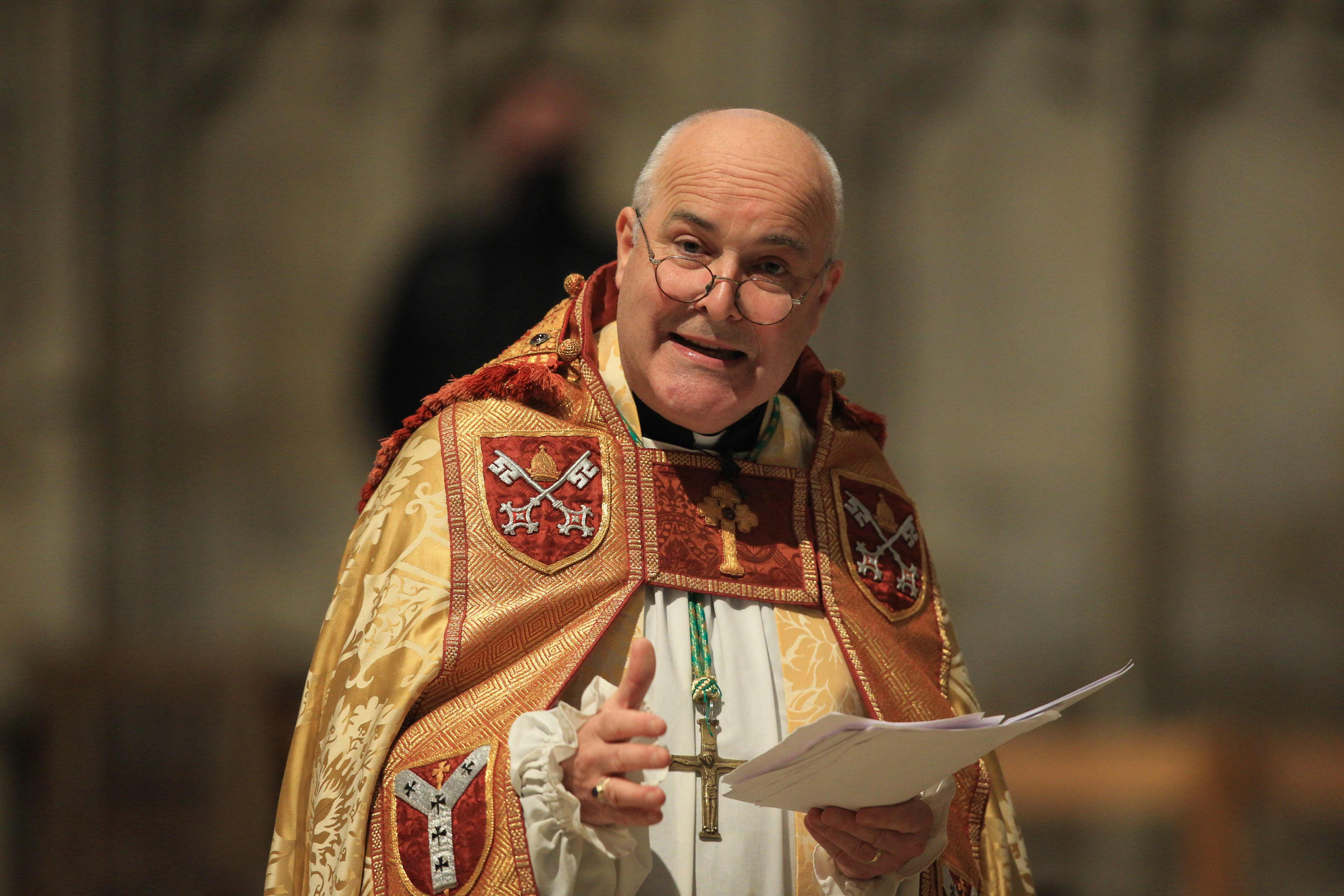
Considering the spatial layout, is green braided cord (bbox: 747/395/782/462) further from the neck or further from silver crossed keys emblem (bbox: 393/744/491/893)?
silver crossed keys emblem (bbox: 393/744/491/893)

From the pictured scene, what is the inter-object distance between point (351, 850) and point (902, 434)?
430 cm

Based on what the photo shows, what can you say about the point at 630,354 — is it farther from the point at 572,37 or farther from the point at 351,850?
the point at 572,37

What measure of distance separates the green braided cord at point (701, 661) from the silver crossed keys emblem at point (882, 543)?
1.18ft

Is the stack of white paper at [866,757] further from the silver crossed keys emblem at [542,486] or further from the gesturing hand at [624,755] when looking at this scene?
the silver crossed keys emblem at [542,486]

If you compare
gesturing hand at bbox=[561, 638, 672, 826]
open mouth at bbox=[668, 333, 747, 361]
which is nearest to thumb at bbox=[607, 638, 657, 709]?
gesturing hand at bbox=[561, 638, 672, 826]

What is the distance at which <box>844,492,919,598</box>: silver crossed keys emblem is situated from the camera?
2889 mm

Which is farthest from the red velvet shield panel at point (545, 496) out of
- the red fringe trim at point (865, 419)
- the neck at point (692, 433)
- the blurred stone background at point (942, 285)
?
the blurred stone background at point (942, 285)

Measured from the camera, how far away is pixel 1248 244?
6555mm

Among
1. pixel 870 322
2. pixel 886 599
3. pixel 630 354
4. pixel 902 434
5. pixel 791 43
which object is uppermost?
pixel 791 43

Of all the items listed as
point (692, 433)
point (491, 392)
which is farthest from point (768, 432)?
point (491, 392)

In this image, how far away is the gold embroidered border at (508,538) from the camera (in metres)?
2.59

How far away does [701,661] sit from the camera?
2586 millimetres

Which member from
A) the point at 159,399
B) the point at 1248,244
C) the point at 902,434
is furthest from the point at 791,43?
the point at 159,399

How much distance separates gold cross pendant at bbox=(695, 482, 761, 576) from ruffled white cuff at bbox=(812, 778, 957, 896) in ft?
1.57
